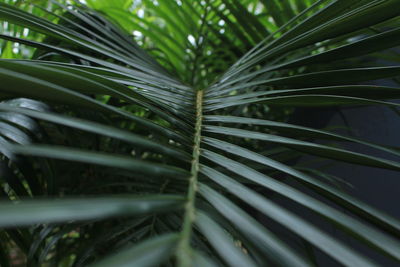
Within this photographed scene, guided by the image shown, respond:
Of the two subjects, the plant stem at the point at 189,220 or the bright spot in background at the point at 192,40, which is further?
the bright spot in background at the point at 192,40

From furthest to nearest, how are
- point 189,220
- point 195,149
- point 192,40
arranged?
point 192,40
point 195,149
point 189,220

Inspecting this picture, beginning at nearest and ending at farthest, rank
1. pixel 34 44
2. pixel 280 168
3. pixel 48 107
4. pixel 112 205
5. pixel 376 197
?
1. pixel 112 205
2. pixel 280 168
3. pixel 34 44
4. pixel 48 107
5. pixel 376 197

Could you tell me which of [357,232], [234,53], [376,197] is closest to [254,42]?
[234,53]

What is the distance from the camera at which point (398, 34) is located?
0.29 m

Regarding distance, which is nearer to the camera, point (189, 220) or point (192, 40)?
point (189, 220)

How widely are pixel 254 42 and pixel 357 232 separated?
56 cm

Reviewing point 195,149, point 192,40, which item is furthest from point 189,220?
point 192,40

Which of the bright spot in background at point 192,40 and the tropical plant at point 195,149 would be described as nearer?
the tropical plant at point 195,149

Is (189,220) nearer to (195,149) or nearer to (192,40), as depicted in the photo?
(195,149)

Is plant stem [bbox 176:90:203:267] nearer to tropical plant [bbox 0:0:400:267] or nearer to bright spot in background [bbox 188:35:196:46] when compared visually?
tropical plant [bbox 0:0:400:267]

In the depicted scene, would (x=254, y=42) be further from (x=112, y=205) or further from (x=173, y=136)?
(x=112, y=205)

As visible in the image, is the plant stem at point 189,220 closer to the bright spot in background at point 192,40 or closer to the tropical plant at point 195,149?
the tropical plant at point 195,149

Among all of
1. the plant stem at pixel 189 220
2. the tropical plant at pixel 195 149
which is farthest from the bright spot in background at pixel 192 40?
the plant stem at pixel 189 220

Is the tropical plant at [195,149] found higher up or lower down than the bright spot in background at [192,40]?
lower down
